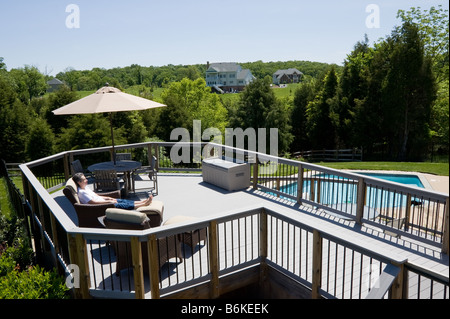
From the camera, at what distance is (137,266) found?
393cm

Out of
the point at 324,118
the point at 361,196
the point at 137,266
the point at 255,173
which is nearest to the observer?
the point at 137,266

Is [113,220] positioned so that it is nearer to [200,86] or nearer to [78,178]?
[78,178]

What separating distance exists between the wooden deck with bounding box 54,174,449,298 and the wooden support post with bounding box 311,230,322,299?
0.13 m

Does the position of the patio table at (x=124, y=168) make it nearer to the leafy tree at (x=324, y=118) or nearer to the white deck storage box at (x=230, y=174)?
the white deck storage box at (x=230, y=174)

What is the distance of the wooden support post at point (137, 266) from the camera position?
151 inches

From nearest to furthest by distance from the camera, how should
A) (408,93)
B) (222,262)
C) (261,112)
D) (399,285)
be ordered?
(399,285)
(222,262)
(408,93)
(261,112)

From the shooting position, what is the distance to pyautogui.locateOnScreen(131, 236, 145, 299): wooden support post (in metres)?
3.85

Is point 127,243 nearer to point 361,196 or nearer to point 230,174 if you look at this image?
point 361,196

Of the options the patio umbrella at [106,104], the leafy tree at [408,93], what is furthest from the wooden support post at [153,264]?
the leafy tree at [408,93]

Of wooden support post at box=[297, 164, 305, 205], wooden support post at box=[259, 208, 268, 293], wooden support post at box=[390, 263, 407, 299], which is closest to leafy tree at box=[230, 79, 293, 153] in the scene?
wooden support post at box=[297, 164, 305, 205]

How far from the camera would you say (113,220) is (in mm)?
4652

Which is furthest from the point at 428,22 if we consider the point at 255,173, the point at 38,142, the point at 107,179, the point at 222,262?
the point at 38,142

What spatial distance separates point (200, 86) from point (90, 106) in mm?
37638

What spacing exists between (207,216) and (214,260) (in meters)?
0.65
